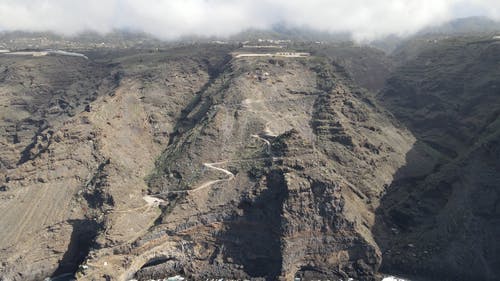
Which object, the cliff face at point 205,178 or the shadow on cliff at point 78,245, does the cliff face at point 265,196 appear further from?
the shadow on cliff at point 78,245

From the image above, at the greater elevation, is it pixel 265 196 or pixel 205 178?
pixel 265 196

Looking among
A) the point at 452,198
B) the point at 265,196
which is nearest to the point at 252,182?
the point at 265,196

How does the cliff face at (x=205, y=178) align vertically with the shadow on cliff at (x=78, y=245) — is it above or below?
above

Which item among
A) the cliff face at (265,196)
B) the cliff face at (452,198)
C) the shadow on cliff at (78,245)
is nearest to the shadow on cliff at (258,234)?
the cliff face at (265,196)

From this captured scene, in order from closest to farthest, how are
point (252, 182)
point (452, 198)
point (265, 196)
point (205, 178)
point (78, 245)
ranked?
point (265, 196) → point (452, 198) → point (78, 245) → point (252, 182) → point (205, 178)

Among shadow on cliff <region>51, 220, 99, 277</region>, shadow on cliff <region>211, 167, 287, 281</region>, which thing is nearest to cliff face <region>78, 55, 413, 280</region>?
shadow on cliff <region>211, 167, 287, 281</region>

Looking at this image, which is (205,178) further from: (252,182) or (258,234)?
(258,234)

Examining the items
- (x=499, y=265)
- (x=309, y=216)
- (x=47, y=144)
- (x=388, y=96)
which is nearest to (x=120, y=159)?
(x=47, y=144)
